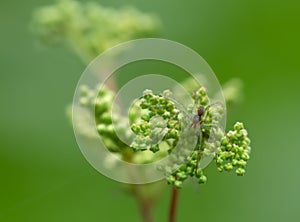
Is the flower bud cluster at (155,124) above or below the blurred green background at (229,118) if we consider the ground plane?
below

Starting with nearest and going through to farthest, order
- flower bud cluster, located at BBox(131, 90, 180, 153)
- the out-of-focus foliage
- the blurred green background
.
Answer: flower bud cluster, located at BBox(131, 90, 180, 153), the out-of-focus foliage, the blurred green background

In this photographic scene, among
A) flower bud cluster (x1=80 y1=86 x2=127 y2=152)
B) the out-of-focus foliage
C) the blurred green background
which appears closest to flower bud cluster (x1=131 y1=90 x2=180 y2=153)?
flower bud cluster (x1=80 y1=86 x2=127 y2=152)

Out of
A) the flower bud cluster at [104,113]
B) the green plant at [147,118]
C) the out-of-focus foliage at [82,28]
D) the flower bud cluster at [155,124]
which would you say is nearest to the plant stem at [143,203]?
the green plant at [147,118]

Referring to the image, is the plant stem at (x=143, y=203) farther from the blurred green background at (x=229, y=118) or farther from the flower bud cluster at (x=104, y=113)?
the blurred green background at (x=229, y=118)

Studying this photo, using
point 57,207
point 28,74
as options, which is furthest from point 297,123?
point 28,74

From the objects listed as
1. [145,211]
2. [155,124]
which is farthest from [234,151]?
[145,211]

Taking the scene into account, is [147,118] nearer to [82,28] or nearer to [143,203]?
[143,203]

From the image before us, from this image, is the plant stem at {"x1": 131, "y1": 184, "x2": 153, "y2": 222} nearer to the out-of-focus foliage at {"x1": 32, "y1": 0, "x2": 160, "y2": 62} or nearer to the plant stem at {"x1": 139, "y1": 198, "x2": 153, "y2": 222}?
the plant stem at {"x1": 139, "y1": 198, "x2": 153, "y2": 222}
